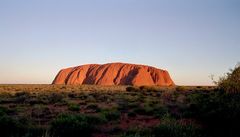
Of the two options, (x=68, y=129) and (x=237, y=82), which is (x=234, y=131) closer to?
(x=68, y=129)

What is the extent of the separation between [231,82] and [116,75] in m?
108

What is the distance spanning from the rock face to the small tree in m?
94.6

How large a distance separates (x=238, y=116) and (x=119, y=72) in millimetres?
116299

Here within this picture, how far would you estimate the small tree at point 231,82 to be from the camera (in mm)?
19094

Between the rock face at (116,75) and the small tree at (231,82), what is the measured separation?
94620 millimetres

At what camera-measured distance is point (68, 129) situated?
38.6ft

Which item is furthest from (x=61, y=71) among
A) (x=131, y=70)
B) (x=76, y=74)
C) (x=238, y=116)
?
Answer: (x=238, y=116)

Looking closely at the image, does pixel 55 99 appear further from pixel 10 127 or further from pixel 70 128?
pixel 70 128

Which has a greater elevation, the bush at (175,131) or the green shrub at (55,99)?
the bush at (175,131)

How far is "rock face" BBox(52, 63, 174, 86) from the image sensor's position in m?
122

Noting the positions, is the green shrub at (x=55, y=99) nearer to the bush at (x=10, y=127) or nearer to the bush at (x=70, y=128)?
the bush at (x=10, y=127)

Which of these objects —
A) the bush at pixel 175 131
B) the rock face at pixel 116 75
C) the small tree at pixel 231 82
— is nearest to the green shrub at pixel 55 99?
the small tree at pixel 231 82

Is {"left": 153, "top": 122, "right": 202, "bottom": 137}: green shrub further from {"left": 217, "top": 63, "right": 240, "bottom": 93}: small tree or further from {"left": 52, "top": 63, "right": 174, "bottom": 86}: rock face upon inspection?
{"left": 52, "top": 63, "right": 174, "bottom": 86}: rock face

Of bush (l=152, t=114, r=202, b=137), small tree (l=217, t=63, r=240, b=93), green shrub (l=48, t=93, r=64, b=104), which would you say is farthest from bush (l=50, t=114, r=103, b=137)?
green shrub (l=48, t=93, r=64, b=104)
